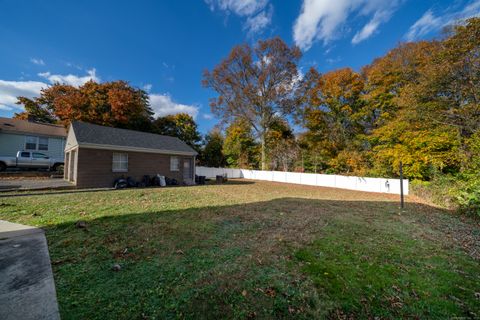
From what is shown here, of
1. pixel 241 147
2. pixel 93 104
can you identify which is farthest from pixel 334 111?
pixel 93 104

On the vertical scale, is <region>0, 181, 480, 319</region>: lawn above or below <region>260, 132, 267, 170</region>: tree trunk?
below

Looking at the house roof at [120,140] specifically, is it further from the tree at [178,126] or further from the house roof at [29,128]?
the tree at [178,126]

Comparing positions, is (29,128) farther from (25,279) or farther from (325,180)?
(325,180)

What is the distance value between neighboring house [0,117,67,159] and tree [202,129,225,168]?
51.6 ft

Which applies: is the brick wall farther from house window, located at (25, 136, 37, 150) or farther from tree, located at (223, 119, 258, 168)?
house window, located at (25, 136, 37, 150)

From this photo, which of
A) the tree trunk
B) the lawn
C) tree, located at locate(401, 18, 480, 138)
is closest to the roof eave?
the lawn

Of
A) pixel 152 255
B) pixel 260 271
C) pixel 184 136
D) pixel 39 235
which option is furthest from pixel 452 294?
pixel 184 136

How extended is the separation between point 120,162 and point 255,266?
1229 centimetres

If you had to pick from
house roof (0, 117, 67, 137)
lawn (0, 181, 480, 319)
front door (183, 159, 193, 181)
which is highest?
house roof (0, 117, 67, 137)

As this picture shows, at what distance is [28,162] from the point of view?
13906 mm

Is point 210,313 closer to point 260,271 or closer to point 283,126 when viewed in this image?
point 260,271

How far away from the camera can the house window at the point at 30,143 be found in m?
16.7

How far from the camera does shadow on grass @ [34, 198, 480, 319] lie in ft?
7.11

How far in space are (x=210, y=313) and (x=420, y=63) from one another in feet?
68.7
